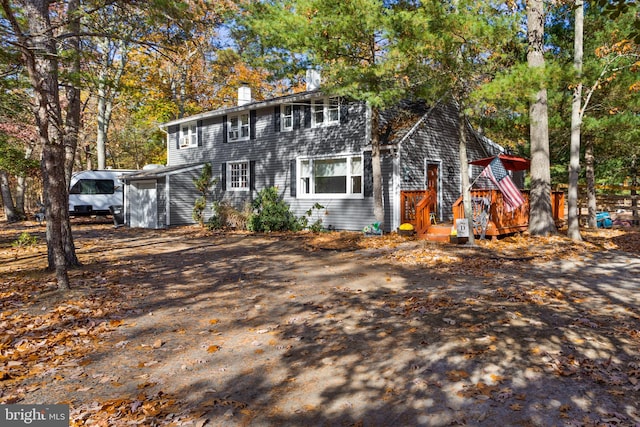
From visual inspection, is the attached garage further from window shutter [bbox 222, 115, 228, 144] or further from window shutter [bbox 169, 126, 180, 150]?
window shutter [bbox 169, 126, 180, 150]

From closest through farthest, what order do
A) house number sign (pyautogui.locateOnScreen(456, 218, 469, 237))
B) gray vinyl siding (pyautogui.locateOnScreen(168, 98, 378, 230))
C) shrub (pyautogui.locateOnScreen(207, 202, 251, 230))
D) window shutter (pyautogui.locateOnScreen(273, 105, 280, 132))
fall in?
house number sign (pyautogui.locateOnScreen(456, 218, 469, 237)) → gray vinyl siding (pyautogui.locateOnScreen(168, 98, 378, 230)) → shrub (pyautogui.locateOnScreen(207, 202, 251, 230)) → window shutter (pyautogui.locateOnScreen(273, 105, 280, 132))

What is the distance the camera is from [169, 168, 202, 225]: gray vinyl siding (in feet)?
66.7

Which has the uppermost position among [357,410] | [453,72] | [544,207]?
[453,72]

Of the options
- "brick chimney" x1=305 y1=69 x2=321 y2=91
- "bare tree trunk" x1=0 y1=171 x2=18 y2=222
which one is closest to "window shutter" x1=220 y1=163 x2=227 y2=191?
"brick chimney" x1=305 y1=69 x2=321 y2=91

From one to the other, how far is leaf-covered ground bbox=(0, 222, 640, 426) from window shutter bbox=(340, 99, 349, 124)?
821 centimetres

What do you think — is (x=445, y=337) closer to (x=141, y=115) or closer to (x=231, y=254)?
(x=231, y=254)

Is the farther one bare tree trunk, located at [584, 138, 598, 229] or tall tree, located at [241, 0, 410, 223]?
bare tree trunk, located at [584, 138, 598, 229]

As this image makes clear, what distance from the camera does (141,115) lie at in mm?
32688

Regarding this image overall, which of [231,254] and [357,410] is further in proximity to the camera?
[231,254]

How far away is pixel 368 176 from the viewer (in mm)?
15109

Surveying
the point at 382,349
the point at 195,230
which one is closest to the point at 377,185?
the point at 195,230

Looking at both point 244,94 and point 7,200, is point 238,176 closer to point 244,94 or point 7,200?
point 244,94

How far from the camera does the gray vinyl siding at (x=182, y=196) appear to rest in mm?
20328

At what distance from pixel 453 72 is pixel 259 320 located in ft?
28.3
